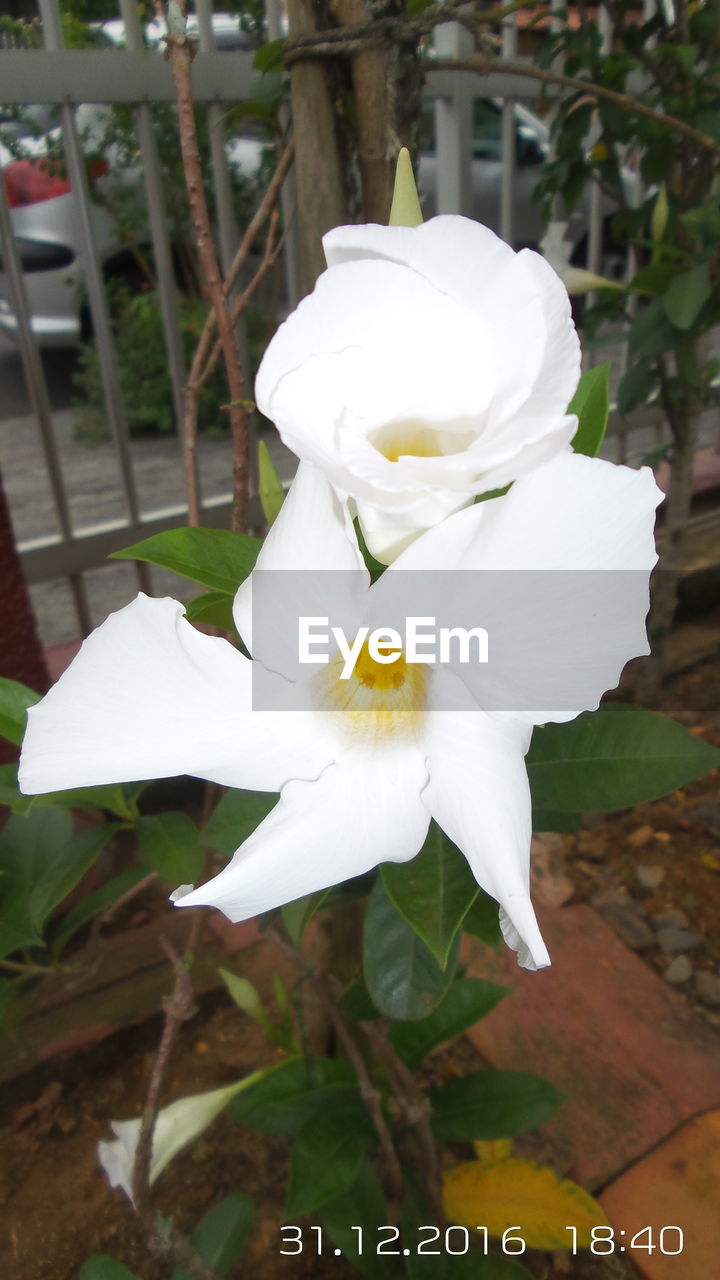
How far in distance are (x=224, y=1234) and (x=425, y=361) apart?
0.94 m

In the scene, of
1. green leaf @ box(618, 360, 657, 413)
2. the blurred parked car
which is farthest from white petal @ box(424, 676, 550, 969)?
the blurred parked car

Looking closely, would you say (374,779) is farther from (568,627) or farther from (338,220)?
(338,220)

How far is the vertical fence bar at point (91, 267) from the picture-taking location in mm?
1431

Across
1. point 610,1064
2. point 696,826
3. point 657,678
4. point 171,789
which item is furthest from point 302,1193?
point 657,678

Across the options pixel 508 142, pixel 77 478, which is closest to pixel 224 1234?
pixel 508 142

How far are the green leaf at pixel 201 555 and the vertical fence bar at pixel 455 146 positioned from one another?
1.75 metres

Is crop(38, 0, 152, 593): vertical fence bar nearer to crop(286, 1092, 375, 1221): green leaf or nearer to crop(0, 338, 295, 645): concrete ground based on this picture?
crop(0, 338, 295, 645): concrete ground

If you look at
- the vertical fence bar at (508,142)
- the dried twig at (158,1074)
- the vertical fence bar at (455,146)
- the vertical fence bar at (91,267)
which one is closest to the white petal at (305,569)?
the dried twig at (158,1074)

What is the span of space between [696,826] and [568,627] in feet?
5.19

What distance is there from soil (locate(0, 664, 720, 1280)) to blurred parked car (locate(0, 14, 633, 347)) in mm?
2228

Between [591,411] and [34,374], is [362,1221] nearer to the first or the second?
[591,411]

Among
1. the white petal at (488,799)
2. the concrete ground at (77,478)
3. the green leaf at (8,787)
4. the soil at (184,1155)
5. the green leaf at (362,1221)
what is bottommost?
the concrete ground at (77,478)

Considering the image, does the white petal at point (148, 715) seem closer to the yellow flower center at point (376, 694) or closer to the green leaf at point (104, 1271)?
the yellow flower center at point (376, 694)

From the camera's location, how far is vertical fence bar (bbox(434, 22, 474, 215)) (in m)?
1.99
